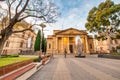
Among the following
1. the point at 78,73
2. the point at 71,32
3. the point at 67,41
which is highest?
the point at 71,32

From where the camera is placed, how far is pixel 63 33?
68375mm

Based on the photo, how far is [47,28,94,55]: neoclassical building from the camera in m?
68.1

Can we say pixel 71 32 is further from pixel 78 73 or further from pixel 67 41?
pixel 78 73

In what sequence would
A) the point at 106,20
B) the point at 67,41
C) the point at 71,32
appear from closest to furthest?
the point at 106,20, the point at 71,32, the point at 67,41

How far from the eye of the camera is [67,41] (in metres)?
69.8

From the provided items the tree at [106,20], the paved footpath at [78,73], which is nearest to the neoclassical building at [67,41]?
the tree at [106,20]

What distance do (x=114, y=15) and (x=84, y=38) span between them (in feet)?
103

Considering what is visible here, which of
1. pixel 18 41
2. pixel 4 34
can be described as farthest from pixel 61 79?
pixel 18 41

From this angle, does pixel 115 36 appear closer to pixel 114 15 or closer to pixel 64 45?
pixel 114 15

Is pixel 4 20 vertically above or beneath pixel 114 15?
beneath

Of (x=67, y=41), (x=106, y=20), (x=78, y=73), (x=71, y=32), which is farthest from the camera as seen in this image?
(x=67, y=41)

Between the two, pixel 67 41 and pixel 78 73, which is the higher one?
pixel 67 41

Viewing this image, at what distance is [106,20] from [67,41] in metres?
32.0

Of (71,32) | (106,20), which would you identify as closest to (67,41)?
(71,32)
